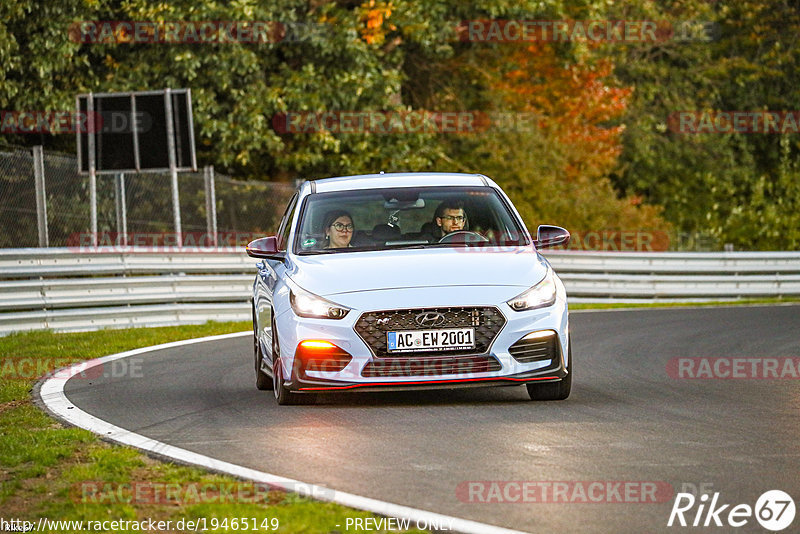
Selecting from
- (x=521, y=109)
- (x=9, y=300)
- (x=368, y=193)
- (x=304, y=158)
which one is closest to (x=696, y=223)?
(x=521, y=109)

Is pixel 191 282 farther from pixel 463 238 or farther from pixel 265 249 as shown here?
pixel 463 238

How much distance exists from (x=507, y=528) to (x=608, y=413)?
3647 millimetres

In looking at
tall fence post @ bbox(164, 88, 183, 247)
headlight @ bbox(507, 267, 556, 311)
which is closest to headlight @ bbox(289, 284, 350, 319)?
headlight @ bbox(507, 267, 556, 311)

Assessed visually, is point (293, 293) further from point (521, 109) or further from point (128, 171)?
point (521, 109)

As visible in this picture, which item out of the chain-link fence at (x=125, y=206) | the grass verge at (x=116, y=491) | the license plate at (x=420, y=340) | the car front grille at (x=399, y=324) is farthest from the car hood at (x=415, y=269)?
the chain-link fence at (x=125, y=206)

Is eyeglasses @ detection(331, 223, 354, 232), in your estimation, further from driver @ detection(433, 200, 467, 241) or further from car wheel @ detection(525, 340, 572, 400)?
car wheel @ detection(525, 340, 572, 400)

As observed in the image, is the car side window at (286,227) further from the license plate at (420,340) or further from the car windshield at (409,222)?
the license plate at (420,340)

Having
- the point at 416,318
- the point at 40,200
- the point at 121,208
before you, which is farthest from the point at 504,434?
the point at 121,208

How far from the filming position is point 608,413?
31.6 feet

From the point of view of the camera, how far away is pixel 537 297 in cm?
1003

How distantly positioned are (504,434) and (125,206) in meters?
13.9

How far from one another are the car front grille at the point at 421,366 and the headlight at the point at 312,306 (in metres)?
0.40

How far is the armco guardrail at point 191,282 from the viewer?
17906 mm

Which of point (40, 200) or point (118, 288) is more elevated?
point (40, 200)
